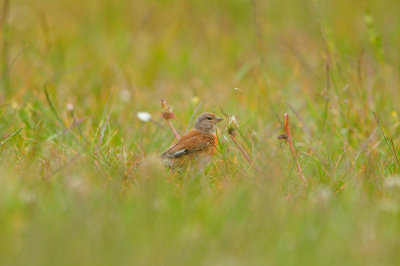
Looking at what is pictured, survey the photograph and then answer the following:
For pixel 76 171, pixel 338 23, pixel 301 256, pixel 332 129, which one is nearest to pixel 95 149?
pixel 76 171

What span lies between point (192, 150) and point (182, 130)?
2.91 feet

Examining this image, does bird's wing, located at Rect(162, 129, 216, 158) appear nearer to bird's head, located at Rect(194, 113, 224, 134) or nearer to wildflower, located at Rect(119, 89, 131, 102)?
bird's head, located at Rect(194, 113, 224, 134)

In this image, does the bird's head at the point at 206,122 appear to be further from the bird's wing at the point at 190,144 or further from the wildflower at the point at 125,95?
the wildflower at the point at 125,95

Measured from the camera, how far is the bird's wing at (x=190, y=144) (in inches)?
187

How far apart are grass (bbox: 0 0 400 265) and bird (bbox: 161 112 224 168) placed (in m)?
0.09

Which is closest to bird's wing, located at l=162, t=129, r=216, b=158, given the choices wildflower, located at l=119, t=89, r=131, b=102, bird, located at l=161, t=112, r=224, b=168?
bird, located at l=161, t=112, r=224, b=168

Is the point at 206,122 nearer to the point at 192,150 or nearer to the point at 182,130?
the point at 192,150

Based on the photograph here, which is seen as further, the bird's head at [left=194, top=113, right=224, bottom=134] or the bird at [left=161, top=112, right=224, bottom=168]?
the bird's head at [left=194, top=113, right=224, bottom=134]

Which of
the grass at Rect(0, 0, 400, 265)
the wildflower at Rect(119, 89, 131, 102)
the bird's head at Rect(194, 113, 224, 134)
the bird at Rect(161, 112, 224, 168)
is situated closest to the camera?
the grass at Rect(0, 0, 400, 265)

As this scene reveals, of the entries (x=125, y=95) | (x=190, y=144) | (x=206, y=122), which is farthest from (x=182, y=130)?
(x=125, y=95)

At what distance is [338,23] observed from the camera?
10.4 metres

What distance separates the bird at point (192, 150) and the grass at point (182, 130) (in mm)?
91

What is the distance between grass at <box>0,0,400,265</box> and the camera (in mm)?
3008

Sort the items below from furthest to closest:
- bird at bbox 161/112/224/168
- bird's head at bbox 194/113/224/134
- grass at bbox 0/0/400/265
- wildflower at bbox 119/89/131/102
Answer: wildflower at bbox 119/89/131/102 → bird's head at bbox 194/113/224/134 → bird at bbox 161/112/224/168 → grass at bbox 0/0/400/265
